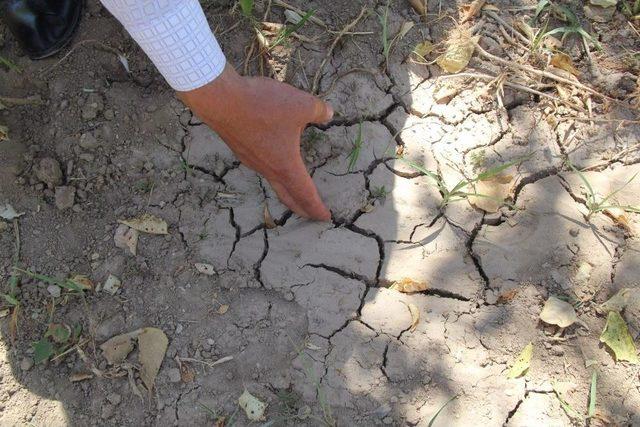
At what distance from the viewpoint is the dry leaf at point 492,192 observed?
2283 millimetres

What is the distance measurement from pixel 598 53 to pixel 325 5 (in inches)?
46.0

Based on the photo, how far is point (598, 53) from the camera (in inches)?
102

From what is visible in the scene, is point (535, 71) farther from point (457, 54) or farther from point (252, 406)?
point (252, 406)

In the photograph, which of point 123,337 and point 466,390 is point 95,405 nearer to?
point 123,337

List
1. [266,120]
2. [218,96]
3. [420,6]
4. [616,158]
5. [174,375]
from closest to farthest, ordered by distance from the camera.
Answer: [218,96] < [266,120] < [174,375] < [616,158] < [420,6]

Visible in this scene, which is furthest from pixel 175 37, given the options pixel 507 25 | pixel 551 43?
pixel 551 43

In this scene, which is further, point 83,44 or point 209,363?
point 83,44

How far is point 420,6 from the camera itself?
8.55 ft

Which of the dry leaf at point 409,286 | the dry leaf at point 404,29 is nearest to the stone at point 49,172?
the dry leaf at point 409,286

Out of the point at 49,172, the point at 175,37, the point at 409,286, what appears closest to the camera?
the point at 175,37

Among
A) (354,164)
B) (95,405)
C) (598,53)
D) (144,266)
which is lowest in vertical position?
(95,405)

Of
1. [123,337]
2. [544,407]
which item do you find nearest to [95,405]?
[123,337]

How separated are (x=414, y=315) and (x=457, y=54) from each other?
1.13 m

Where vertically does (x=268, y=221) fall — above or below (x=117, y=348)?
above
